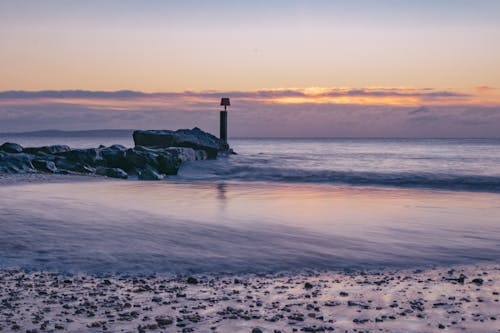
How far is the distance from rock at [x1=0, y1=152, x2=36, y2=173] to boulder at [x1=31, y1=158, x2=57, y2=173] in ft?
0.96

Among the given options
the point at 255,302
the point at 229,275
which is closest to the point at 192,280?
the point at 229,275

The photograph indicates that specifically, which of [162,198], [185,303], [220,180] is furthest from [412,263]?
[220,180]

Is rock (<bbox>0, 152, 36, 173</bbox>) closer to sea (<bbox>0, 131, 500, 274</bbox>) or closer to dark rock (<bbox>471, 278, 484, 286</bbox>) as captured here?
sea (<bbox>0, 131, 500, 274</bbox>)

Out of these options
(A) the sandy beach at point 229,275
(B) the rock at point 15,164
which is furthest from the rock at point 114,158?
(A) the sandy beach at point 229,275

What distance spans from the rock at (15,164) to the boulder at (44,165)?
11.6 inches

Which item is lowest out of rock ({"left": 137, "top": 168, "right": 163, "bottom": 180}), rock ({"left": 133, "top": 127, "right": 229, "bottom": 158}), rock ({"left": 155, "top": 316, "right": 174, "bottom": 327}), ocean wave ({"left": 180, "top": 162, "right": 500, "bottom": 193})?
ocean wave ({"left": 180, "top": 162, "right": 500, "bottom": 193})

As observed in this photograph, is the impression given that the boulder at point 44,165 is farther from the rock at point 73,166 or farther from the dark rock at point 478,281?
the dark rock at point 478,281

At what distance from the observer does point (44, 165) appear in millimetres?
21797

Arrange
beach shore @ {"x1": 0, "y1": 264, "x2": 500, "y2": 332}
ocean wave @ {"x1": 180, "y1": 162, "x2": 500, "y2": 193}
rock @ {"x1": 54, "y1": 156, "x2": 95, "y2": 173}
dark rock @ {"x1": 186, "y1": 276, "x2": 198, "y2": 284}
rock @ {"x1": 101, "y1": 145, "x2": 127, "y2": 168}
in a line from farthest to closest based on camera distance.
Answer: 1. rock @ {"x1": 101, "y1": 145, "x2": 127, "y2": 168}
2. rock @ {"x1": 54, "y1": 156, "x2": 95, "y2": 173}
3. ocean wave @ {"x1": 180, "y1": 162, "x2": 500, "y2": 193}
4. dark rock @ {"x1": 186, "y1": 276, "x2": 198, "y2": 284}
5. beach shore @ {"x1": 0, "y1": 264, "x2": 500, "y2": 332}

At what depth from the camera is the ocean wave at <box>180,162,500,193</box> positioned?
71.9 feet

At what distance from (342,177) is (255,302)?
1994 cm

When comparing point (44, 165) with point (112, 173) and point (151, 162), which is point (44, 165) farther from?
point (151, 162)

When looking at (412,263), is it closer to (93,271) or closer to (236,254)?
(236,254)

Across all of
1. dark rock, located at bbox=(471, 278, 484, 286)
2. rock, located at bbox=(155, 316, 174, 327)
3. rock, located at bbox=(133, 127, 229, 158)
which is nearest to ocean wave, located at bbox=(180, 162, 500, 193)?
rock, located at bbox=(133, 127, 229, 158)
